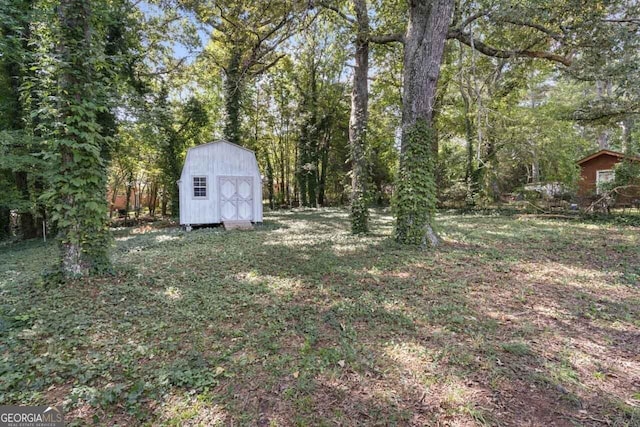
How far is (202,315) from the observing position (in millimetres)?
3334

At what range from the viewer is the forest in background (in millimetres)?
3945

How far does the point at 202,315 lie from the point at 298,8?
21.0 feet

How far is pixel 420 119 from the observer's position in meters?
5.97

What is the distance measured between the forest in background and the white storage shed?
2.71m

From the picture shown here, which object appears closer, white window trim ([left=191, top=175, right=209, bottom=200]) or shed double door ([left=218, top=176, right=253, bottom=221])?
white window trim ([left=191, top=175, right=209, bottom=200])

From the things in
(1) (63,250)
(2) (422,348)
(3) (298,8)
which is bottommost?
(2) (422,348)

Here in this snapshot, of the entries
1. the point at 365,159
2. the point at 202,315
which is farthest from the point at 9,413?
the point at 365,159

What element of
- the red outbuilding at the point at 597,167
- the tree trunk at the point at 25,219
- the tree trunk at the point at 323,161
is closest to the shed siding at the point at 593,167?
the red outbuilding at the point at 597,167

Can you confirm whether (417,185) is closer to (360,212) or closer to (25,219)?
(360,212)

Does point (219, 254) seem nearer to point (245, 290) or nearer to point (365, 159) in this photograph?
point (245, 290)

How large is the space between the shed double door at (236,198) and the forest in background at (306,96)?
134 inches

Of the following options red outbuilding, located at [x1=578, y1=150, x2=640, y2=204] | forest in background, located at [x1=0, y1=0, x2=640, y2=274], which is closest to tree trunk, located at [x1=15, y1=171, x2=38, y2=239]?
forest in background, located at [x1=0, y1=0, x2=640, y2=274]

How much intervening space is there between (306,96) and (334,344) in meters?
17.8

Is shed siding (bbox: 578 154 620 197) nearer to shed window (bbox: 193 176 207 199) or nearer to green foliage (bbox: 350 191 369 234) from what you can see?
green foliage (bbox: 350 191 369 234)
